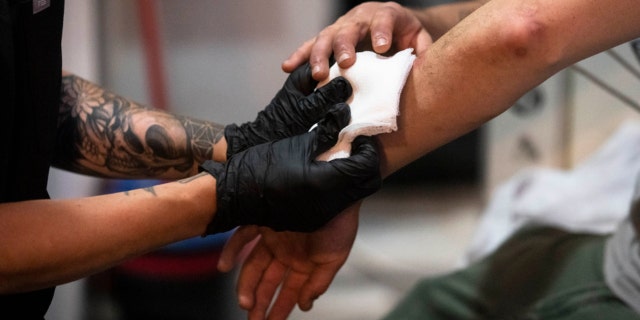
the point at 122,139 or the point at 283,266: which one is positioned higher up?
the point at 122,139

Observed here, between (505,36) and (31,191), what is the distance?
0.64m

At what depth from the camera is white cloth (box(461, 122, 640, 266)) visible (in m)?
1.76

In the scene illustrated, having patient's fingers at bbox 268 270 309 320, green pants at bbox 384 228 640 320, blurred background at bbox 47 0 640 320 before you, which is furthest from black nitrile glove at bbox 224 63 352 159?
blurred background at bbox 47 0 640 320

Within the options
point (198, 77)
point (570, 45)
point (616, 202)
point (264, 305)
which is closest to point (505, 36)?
point (570, 45)

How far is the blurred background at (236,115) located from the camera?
74.9 inches

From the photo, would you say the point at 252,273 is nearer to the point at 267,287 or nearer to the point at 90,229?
the point at 267,287

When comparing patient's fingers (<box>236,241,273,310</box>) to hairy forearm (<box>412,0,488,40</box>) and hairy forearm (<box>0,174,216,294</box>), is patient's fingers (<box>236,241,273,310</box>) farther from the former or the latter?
hairy forearm (<box>412,0,488,40</box>)

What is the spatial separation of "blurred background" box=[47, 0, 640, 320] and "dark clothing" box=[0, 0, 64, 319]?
81 centimetres

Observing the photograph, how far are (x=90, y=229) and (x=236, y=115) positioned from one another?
1.40 metres

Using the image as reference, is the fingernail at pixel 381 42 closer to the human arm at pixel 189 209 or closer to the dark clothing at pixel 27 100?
the human arm at pixel 189 209

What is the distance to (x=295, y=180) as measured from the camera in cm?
95

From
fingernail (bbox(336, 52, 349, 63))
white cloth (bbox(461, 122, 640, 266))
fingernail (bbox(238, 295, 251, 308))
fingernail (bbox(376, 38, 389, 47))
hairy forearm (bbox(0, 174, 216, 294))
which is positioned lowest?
white cloth (bbox(461, 122, 640, 266))

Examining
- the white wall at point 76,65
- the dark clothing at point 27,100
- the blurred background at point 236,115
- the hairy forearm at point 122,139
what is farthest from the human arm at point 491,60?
the white wall at point 76,65

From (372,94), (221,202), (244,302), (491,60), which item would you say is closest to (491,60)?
(491,60)
